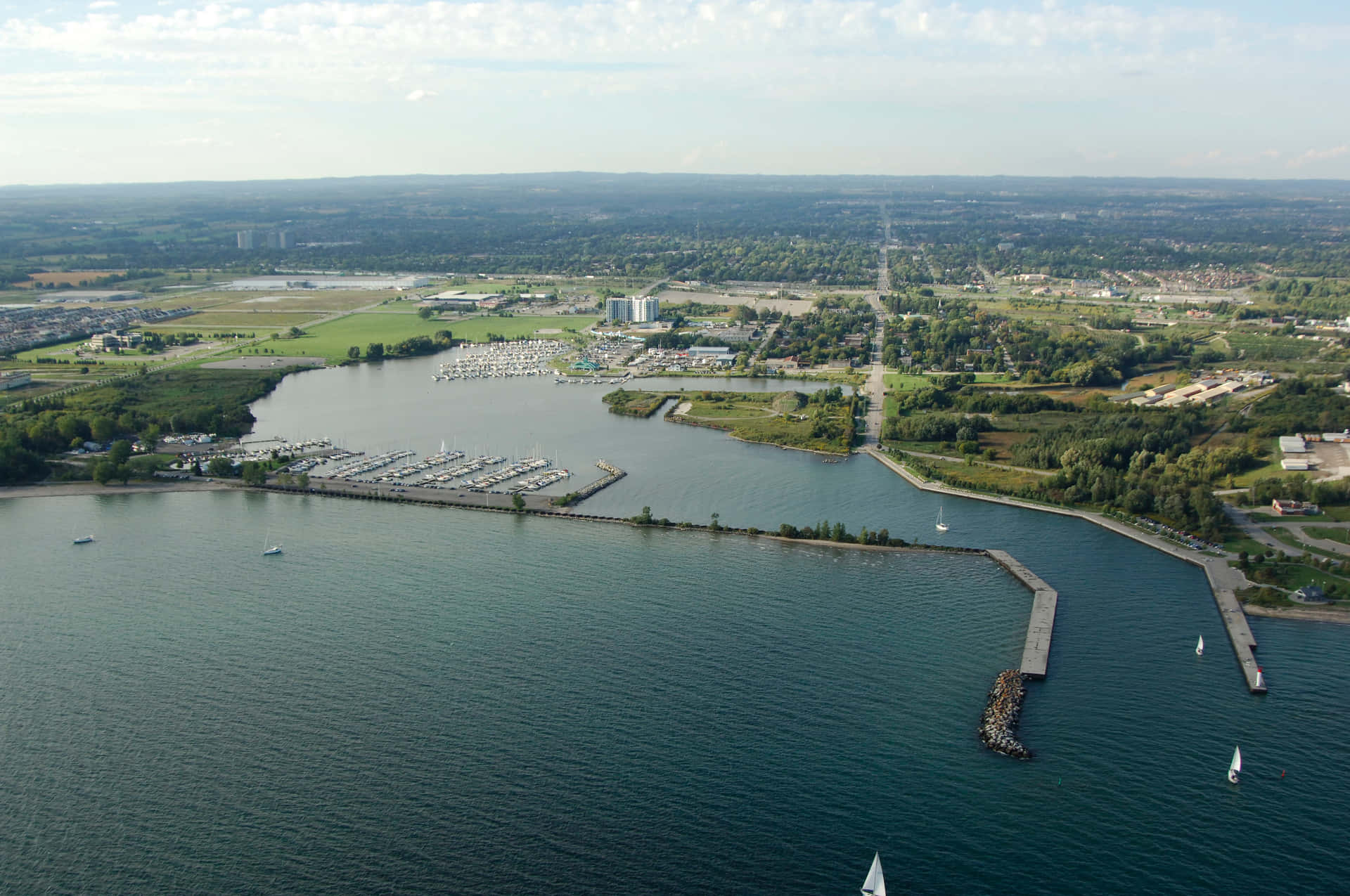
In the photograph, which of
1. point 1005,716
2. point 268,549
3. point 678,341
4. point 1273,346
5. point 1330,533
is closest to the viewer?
point 1005,716

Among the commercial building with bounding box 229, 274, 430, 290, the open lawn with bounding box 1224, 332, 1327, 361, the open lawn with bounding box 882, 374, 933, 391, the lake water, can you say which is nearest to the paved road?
the lake water

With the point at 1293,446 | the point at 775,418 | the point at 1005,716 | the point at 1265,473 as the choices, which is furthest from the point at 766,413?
the point at 1005,716

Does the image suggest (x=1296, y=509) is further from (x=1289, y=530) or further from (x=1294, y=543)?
(x=1294, y=543)

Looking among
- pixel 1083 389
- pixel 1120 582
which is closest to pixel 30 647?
pixel 1120 582

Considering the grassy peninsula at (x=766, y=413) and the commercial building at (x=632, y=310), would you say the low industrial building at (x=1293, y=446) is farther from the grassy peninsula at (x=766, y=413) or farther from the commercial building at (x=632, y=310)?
the commercial building at (x=632, y=310)

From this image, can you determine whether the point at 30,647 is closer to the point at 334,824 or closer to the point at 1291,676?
the point at 334,824
